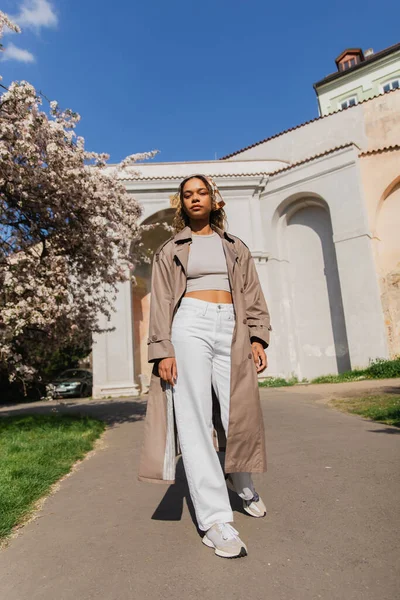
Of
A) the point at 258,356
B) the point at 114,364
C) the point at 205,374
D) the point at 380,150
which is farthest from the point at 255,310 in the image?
the point at 380,150

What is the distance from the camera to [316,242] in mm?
17359

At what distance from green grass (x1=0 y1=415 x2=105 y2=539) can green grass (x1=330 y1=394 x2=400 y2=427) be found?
4.22 meters

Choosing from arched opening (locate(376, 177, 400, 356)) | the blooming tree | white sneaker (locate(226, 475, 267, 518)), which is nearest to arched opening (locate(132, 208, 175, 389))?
arched opening (locate(376, 177, 400, 356))

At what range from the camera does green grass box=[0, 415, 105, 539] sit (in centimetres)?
323

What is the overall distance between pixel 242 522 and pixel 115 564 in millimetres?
827

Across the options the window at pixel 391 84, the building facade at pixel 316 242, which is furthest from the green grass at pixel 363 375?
the window at pixel 391 84

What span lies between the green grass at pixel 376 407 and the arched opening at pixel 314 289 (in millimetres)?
7710

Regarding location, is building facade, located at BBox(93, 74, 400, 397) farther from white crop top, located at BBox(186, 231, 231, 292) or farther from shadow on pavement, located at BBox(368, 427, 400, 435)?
white crop top, located at BBox(186, 231, 231, 292)

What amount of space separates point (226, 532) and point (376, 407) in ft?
18.5

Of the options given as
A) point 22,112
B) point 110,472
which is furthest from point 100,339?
point 110,472

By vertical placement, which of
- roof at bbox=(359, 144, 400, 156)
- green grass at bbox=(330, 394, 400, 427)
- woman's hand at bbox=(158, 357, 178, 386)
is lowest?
green grass at bbox=(330, 394, 400, 427)

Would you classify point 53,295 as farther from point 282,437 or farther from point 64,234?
point 282,437

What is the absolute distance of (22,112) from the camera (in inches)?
245

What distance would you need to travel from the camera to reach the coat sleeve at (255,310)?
108 inches
